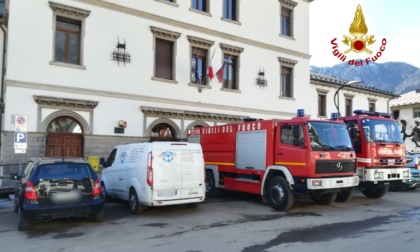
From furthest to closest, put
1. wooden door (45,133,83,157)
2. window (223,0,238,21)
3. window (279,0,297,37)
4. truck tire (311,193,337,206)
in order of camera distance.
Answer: window (279,0,297,37), window (223,0,238,21), wooden door (45,133,83,157), truck tire (311,193,337,206)

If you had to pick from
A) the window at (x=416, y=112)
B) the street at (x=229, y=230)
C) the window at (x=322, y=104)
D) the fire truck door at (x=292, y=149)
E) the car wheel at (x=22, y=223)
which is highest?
the window at (x=416, y=112)

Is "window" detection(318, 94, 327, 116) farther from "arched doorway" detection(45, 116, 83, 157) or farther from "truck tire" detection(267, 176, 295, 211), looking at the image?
"arched doorway" detection(45, 116, 83, 157)

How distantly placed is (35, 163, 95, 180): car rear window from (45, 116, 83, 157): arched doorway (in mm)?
7322

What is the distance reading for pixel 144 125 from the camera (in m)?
18.3

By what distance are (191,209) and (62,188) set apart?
412 centimetres

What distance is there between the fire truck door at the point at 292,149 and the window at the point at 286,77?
13231mm

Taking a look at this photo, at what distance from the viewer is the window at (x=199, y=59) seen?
802 inches

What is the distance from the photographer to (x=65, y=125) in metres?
16.4

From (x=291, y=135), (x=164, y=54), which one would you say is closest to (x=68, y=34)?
(x=164, y=54)

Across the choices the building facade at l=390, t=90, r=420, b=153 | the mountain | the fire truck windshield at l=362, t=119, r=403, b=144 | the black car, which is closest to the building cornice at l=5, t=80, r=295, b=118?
the black car

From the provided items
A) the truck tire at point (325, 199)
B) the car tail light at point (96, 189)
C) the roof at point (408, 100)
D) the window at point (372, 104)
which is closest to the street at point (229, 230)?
the truck tire at point (325, 199)

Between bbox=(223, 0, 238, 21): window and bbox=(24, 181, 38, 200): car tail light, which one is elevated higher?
bbox=(223, 0, 238, 21): window

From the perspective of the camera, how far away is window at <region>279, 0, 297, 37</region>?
984 inches

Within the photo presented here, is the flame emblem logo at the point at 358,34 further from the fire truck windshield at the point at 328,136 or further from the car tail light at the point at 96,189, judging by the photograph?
the car tail light at the point at 96,189
